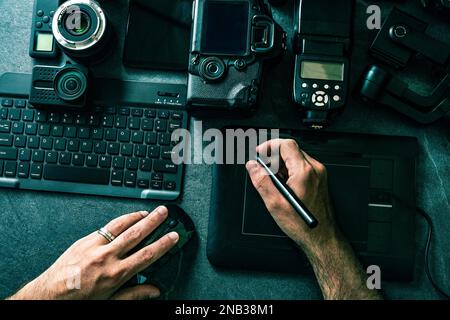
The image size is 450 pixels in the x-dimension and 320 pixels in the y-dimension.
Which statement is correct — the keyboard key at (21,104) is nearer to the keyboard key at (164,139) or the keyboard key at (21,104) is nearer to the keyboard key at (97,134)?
the keyboard key at (97,134)

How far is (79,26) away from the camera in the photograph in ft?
2.65

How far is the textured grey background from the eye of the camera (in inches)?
31.4

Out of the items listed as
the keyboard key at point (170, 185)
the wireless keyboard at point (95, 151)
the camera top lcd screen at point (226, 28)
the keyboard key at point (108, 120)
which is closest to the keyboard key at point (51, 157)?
the wireless keyboard at point (95, 151)

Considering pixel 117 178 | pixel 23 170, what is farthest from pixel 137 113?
pixel 23 170

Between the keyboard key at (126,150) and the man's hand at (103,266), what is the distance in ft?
0.39

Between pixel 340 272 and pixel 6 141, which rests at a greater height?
pixel 6 141

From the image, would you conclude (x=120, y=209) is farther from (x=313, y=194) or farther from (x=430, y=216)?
(x=430, y=216)

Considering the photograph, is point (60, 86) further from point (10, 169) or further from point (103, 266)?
point (103, 266)

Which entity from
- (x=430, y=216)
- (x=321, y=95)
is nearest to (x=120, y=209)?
(x=321, y=95)

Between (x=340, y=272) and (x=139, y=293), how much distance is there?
0.33 meters

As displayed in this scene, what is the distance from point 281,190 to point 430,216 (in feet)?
0.94

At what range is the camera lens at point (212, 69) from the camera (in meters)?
0.77

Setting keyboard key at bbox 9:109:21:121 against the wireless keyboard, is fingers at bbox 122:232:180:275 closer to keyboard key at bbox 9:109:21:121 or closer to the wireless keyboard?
the wireless keyboard

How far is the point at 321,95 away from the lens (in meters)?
0.77
